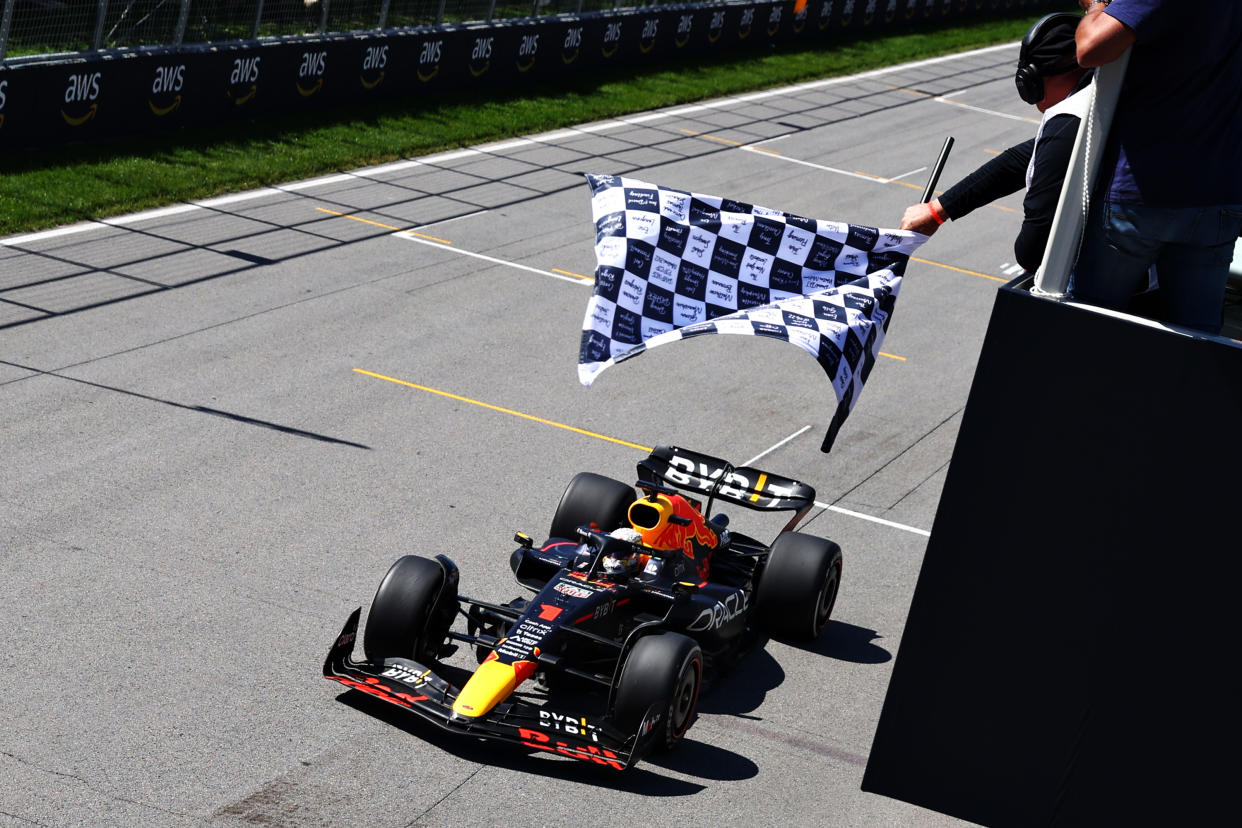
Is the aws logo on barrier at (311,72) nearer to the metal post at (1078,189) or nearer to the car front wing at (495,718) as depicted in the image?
the car front wing at (495,718)

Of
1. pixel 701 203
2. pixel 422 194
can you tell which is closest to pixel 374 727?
pixel 701 203

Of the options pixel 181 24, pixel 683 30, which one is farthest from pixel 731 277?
pixel 683 30

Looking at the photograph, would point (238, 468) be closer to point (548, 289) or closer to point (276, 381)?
point (276, 381)

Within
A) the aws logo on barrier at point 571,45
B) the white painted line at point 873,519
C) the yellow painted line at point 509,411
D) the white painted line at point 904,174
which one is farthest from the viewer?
the aws logo on barrier at point 571,45

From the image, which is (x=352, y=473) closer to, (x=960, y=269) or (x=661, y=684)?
(x=661, y=684)

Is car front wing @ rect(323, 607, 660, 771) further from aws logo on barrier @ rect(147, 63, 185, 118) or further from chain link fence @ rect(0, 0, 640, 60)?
aws logo on barrier @ rect(147, 63, 185, 118)

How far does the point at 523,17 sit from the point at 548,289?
493 inches

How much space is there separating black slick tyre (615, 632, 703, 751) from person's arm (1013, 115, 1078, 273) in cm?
327

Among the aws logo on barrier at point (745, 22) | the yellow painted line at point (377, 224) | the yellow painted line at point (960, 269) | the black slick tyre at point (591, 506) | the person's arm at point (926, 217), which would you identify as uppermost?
the aws logo on barrier at point (745, 22)

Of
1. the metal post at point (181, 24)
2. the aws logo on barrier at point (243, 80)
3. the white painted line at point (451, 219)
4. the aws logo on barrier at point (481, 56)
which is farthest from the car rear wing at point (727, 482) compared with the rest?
the aws logo on barrier at point (481, 56)

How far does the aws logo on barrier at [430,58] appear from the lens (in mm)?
24781

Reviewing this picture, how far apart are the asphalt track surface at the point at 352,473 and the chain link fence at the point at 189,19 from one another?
254cm

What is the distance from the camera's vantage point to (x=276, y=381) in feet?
41.5

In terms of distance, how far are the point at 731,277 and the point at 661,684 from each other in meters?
2.12
